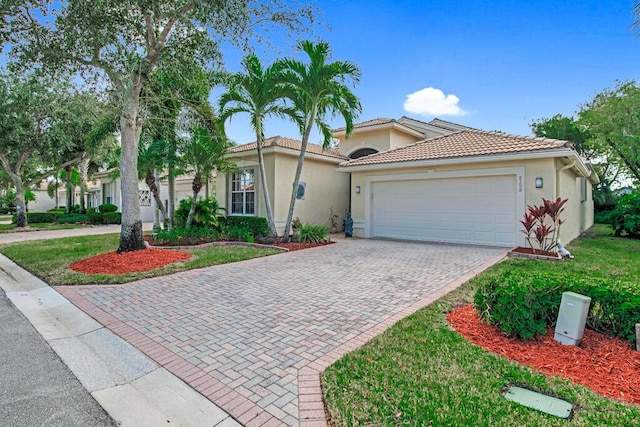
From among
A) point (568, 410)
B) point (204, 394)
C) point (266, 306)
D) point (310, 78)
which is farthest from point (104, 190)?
point (568, 410)

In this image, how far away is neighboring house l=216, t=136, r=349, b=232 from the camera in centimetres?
1449

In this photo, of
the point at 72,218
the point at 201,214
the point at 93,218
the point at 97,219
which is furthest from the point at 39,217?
the point at 201,214

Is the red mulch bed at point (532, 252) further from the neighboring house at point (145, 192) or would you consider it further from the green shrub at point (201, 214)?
the neighboring house at point (145, 192)

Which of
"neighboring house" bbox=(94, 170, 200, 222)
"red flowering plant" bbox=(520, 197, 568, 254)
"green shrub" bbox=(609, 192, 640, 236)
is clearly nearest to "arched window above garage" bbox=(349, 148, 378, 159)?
"red flowering plant" bbox=(520, 197, 568, 254)

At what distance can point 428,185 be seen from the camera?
13.3 m

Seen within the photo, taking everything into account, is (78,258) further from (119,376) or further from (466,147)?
(466,147)

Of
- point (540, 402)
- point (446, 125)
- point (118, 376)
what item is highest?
point (446, 125)

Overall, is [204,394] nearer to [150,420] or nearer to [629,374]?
[150,420]

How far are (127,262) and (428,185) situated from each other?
10467 mm

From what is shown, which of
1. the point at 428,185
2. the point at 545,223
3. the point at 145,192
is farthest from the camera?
the point at 145,192

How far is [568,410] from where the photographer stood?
275cm

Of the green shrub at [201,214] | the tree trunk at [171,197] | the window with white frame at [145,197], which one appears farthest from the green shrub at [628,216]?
the window with white frame at [145,197]

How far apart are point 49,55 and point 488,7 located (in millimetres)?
12521

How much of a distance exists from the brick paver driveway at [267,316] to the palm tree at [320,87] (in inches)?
214
